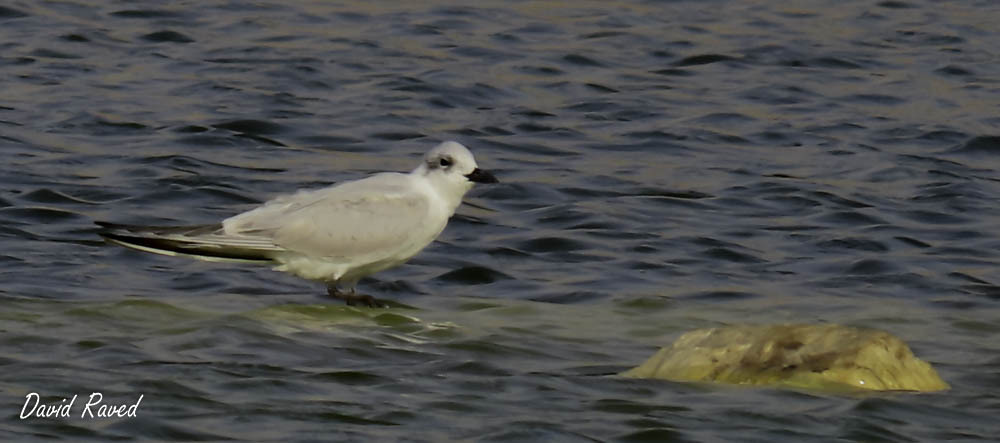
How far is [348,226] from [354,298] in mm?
417

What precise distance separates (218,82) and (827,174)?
4.67 m

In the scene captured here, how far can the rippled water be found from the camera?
7.54 m

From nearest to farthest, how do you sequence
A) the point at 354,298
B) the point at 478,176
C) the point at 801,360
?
the point at 801,360
the point at 354,298
the point at 478,176

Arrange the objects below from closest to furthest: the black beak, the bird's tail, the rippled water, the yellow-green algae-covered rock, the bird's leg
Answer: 1. the rippled water
2. the yellow-green algae-covered rock
3. the bird's tail
4. the bird's leg
5. the black beak

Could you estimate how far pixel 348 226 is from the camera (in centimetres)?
944

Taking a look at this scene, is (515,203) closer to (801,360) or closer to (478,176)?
(478,176)

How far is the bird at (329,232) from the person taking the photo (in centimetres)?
941

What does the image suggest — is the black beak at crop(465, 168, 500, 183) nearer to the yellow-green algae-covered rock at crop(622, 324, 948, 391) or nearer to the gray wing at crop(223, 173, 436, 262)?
the gray wing at crop(223, 173, 436, 262)

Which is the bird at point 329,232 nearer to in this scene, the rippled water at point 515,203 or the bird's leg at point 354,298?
the bird's leg at point 354,298

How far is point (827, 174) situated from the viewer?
12.8 m

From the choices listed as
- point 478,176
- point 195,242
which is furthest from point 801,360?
point 195,242

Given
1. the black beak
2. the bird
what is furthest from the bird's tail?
the black beak

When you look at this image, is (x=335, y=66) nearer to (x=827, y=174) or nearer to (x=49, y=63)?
(x=49, y=63)

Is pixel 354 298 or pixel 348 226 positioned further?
pixel 354 298
